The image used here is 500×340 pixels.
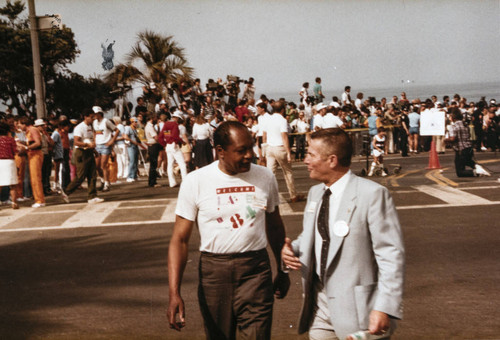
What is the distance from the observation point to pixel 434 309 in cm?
647

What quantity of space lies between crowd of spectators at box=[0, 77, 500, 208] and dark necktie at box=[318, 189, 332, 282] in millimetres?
9226

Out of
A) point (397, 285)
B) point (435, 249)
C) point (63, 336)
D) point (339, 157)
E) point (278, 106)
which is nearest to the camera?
point (397, 285)

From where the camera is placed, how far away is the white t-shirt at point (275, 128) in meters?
13.0

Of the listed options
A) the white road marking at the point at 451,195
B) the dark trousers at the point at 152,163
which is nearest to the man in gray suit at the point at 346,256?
the white road marking at the point at 451,195

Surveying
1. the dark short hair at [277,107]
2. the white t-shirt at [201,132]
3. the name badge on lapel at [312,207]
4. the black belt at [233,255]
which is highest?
the dark short hair at [277,107]

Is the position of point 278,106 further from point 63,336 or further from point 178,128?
point 63,336

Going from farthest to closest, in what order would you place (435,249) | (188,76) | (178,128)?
(188,76), (178,128), (435,249)

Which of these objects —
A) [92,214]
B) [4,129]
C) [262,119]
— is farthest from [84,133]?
[262,119]

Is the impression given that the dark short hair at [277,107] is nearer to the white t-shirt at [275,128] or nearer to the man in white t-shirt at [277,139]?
the man in white t-shirt at [277,139]

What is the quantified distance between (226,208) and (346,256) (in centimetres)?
92

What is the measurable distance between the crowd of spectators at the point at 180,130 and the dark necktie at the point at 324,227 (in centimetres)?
923

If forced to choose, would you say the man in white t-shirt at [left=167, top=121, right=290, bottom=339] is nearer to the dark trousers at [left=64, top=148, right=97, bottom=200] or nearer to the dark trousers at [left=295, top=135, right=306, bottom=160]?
the dark trousers at [left=64, top=148, right=97, bottom=200]

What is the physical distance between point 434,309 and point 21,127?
12.3m

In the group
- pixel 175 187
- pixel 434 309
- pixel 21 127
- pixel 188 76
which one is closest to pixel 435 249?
pixel 434 309
